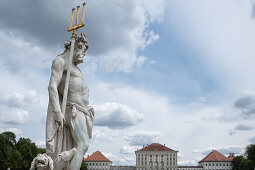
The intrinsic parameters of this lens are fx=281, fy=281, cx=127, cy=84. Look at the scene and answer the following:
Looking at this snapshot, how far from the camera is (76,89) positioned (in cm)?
534

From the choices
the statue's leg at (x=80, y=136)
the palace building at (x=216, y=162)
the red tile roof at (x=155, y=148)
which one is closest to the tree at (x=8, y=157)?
the statue's leg at (x=80, y=136)

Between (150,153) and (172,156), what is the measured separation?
8.93 meters

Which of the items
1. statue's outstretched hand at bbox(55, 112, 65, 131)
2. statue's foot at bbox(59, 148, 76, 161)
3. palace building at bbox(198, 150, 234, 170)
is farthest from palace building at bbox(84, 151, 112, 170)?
statue's outstretched hand at bbox(55, 112, 65, 131)

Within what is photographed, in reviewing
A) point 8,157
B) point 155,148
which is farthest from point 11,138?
point 155,148

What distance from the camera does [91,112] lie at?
17.9ft

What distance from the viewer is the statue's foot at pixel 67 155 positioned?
4.76m

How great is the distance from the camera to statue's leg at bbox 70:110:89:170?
195 inches

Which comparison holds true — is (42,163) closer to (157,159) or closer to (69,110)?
(69,110)

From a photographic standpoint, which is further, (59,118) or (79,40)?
(79,40)

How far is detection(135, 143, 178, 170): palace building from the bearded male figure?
111 metres

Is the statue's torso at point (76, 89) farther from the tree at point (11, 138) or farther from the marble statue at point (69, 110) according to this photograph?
the tree at point (11, 138)

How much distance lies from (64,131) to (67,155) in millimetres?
558

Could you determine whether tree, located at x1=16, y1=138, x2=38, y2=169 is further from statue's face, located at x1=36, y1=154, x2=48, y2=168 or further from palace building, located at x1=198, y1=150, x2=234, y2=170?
palace building, located at x1=198, y1=150, x2=234, y2=170

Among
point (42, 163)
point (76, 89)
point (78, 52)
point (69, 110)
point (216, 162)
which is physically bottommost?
point (216, 162)
